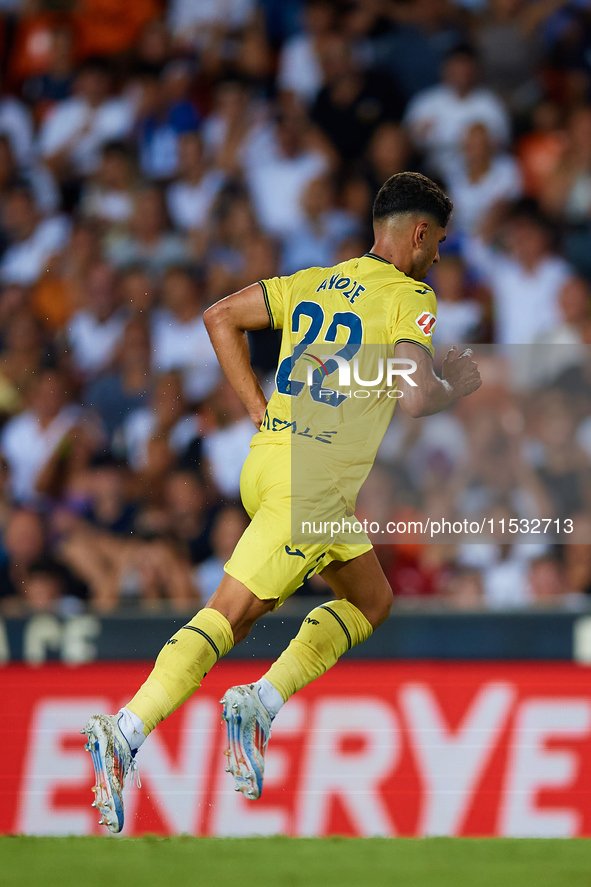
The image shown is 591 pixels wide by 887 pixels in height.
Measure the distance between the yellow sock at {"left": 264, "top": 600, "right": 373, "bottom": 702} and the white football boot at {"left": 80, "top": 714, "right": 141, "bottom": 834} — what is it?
0.64 m

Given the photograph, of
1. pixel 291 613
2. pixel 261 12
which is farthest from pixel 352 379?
pixel 261 12

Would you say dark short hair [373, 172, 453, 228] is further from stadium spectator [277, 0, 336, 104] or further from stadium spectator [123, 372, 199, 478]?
stadium spectator [277, 0, 336, 104]

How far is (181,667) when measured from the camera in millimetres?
4141

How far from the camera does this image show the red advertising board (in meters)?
6.41

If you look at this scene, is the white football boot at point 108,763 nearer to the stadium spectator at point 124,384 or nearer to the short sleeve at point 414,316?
the short sleeve at point 414,316

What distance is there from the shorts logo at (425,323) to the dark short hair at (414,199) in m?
0.50

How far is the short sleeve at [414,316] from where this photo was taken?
4.10 m

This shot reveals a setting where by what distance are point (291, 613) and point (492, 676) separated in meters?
1.19

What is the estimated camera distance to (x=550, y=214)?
8508mm

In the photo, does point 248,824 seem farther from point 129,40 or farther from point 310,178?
point 129,40

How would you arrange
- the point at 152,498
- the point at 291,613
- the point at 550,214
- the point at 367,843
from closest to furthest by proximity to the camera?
the point at 367,843
the point at 291,613
the point at 152,498
the point at 550,214

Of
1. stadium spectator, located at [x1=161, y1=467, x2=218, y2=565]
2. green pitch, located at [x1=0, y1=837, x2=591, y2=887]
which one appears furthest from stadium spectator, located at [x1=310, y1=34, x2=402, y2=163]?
green pitch, located at [x1=0, y1=837, x2=591, y2=887]

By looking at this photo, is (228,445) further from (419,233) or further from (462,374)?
(462,374)

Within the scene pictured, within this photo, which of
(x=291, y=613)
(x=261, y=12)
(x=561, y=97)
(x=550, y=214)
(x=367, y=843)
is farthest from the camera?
(x=261, y=12)
